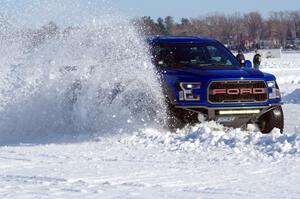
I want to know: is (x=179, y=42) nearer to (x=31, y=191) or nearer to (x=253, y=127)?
(x=253, y=127)

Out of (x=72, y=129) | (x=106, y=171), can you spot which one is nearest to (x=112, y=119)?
(x=72, y=129)

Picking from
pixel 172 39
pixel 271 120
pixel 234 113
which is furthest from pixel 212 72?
pixel 172 39

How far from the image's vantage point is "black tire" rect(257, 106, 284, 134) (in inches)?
360

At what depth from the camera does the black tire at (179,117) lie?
8.58 m

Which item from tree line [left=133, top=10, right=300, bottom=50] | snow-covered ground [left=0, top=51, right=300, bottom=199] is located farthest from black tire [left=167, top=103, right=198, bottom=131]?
tree line [left=133, top=10, right=300, bottom=50]

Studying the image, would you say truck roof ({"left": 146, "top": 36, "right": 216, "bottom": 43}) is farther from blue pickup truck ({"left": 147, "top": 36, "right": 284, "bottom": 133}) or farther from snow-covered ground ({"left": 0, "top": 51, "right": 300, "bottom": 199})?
snow-covered ground ({"left": 0, "top": 51, "right": 300, "bottom": 199})

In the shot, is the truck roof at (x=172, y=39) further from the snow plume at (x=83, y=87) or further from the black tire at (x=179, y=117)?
the black tire at (x=179, y=117)

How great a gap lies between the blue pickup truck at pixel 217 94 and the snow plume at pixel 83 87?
0.80ft

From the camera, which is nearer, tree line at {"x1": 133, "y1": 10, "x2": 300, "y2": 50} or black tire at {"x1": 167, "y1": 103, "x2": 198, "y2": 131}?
black tire at {"x1": 167, "y1": 103, "x2": 198, "y2": 131}

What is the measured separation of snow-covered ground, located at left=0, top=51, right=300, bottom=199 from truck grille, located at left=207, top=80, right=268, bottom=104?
41 centimetres

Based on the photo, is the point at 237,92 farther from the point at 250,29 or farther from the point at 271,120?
the point at 250,29

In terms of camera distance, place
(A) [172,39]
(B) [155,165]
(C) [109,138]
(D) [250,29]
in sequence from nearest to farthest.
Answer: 1. (B) [155,165]
2. (C) [109,138]
3. (A) [172,39]
4. (D) [250,29]

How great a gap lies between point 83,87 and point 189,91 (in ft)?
5.25

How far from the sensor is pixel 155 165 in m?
6.64
